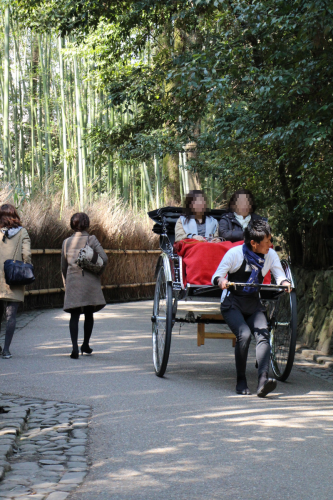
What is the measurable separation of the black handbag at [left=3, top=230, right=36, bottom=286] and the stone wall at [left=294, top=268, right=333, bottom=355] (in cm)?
350

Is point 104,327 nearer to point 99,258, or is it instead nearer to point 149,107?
point 99,258

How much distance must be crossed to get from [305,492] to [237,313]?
2474 millimetres

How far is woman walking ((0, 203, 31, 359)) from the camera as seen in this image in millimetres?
7340

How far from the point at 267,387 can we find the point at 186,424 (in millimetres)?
919

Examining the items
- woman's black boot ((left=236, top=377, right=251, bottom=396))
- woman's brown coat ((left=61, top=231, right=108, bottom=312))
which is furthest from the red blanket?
woman's brown coat ((left=61, top=231, right=108, bottom=312))

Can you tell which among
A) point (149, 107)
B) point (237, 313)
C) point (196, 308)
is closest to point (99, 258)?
point (196, 308)

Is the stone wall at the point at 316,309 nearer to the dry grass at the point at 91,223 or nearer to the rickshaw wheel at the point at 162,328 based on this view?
the rickshaw wheel at the point at 162,328

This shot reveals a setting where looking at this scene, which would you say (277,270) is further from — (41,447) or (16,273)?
(16,273)

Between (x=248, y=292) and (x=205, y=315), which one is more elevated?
(x=248, y=292)

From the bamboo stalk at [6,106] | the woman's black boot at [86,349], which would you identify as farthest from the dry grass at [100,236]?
the woman's black boot at [86,349]

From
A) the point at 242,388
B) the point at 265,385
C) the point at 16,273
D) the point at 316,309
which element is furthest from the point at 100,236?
the point at 265,385

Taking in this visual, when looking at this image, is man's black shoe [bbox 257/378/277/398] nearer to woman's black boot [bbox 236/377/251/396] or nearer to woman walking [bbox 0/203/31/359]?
woman's black boot [bbox 236/377/251/396]

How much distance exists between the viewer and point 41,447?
12.7ft

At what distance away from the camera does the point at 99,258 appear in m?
7.52
